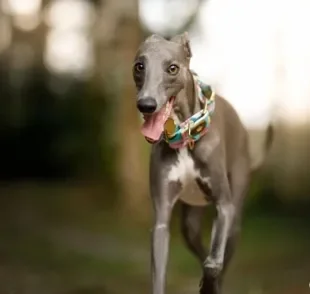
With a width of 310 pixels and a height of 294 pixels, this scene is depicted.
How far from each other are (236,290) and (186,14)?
16.6 inches

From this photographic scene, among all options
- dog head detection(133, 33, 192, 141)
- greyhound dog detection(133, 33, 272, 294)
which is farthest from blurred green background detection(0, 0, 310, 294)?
dog head detection(133, 33, 192, 141)

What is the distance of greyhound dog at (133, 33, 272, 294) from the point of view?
577 millimetres

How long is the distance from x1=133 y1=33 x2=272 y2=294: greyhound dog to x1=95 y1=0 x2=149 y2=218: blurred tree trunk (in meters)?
0.32

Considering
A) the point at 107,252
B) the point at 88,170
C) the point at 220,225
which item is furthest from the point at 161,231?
the point at 88,170

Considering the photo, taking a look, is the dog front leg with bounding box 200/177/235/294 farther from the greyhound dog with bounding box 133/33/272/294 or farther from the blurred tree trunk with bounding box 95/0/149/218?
the blurred tree trunk with bounding box 95/0/149/218

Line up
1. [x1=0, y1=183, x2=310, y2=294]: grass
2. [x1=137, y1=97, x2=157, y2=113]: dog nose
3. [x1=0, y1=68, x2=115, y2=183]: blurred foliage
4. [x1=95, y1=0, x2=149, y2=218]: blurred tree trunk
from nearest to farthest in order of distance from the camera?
[x1=137, y1=97, x2=157, y2=113]: dog nose
[x1=0, y1=183, x2=310, y2=294]: grass
[x1=95, y1=0, x2=149, y2=218]: blurred tree trunk
[x1=0, y1=68, x2=115, y2=183]: blurred foliage

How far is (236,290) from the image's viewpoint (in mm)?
809

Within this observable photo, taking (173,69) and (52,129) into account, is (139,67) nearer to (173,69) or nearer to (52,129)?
(173,69)

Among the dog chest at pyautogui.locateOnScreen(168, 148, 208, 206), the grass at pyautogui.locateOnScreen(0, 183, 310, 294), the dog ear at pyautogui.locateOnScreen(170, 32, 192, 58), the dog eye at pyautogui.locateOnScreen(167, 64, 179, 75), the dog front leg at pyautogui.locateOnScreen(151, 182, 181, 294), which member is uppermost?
the dog ear at pyautogui.locateOnScreen(170, 32, 192, 58)

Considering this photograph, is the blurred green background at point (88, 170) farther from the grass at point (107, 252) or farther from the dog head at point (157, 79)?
the dog head at point (157, 79)

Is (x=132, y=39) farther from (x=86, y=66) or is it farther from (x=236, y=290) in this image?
(x=236, y=290)

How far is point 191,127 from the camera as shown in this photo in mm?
621

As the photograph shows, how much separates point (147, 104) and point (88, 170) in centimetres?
58

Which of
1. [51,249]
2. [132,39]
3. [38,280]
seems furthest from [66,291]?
[132,39]
